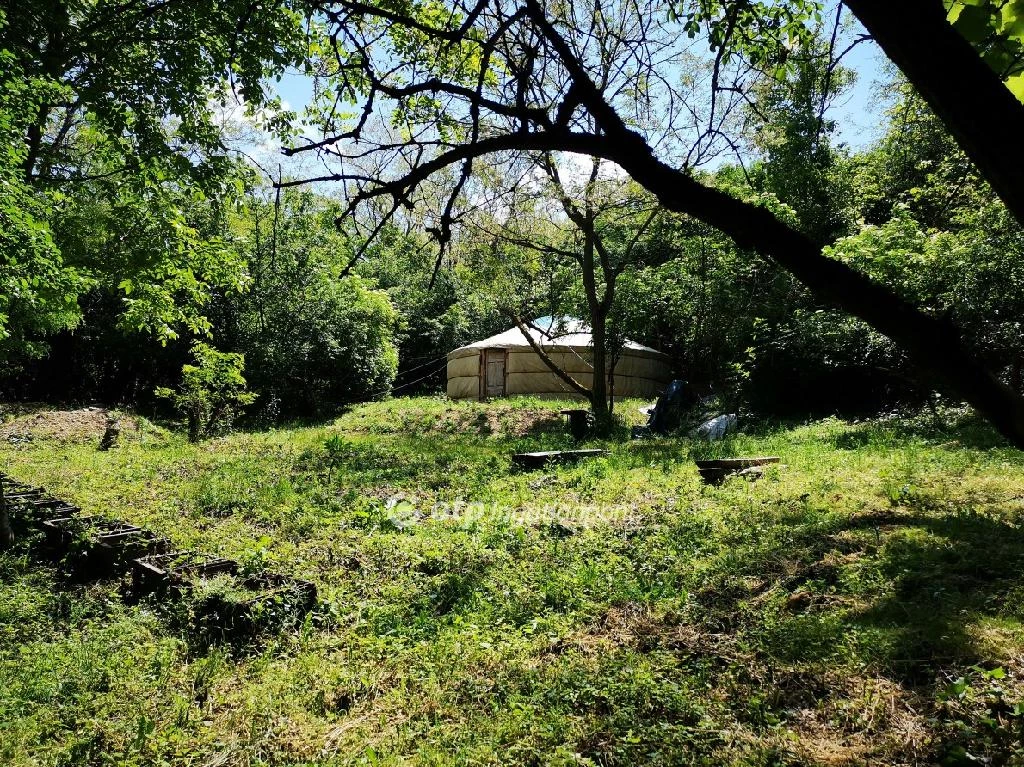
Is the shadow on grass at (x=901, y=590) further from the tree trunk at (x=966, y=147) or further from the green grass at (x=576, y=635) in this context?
the tree trunk at (x=966, y=147)

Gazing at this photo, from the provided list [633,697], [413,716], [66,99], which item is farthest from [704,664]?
[66,99]

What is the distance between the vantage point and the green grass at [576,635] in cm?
234

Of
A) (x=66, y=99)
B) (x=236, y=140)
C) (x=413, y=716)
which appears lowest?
(x=413, y=716)

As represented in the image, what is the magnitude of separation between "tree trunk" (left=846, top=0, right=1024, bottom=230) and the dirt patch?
42.0 feet

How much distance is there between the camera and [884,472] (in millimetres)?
5578

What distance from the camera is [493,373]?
20.2 m

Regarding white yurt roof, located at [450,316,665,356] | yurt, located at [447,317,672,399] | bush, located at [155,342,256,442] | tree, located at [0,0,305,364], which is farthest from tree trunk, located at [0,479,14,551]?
yurt, located at [447,317,672,399]

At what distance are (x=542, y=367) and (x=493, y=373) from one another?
1.76 m

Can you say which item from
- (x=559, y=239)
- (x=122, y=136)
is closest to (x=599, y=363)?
(x=559, y=239)

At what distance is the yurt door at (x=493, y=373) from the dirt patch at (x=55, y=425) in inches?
389

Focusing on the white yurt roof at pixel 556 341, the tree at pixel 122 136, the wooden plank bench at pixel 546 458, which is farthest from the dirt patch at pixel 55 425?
the white yurt roof at pixel 556 341

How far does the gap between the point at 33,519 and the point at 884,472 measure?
277 inches

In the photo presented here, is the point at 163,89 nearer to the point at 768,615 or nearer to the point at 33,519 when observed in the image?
the point at 33,519

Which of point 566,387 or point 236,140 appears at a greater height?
point 236,140
